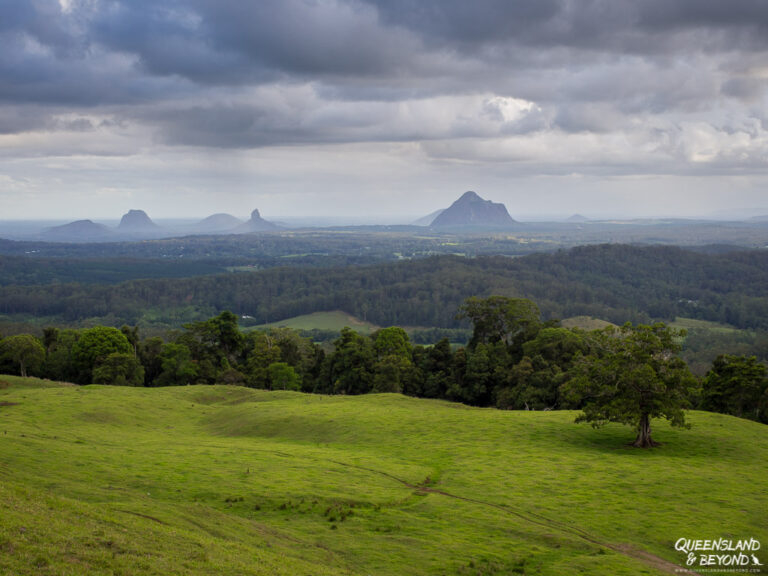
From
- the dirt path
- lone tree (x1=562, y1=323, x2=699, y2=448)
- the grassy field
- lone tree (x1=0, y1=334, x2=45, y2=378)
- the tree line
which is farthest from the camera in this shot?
lone tree (x1=0, y1=334, x2=45, y2=378)

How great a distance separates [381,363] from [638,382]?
4305cm

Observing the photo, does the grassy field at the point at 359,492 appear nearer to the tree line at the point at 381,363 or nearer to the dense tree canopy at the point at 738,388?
the dense tree canopy at the point at 738,388

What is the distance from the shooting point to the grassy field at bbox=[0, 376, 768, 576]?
18.6 m

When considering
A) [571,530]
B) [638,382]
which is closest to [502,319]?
[638,382]

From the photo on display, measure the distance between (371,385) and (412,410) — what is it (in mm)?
25498

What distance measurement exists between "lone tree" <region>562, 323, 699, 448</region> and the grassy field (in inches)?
104

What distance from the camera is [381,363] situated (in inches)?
3088

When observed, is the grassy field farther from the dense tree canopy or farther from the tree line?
the tree line

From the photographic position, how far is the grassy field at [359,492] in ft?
60.9

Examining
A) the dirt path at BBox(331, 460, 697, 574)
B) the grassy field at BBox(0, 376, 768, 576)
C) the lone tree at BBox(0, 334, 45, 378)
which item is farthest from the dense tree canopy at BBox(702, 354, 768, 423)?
the lone tree at BBox(0, 334, 45, 378)

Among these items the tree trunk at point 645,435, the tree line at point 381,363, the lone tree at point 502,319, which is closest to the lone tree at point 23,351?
the tree line at point 381,363

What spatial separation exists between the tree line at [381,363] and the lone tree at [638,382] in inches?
619

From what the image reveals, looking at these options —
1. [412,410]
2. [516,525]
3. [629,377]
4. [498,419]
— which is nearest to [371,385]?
[412,410]

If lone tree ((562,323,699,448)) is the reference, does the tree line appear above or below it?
below
